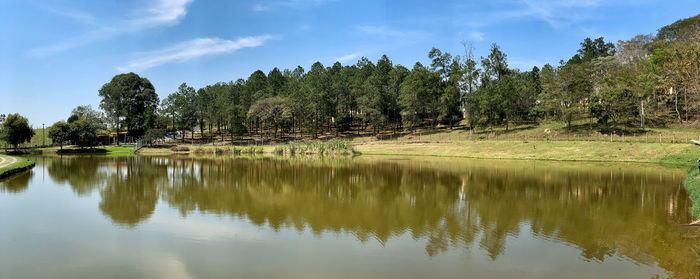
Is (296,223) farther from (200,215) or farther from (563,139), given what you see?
(563,139)

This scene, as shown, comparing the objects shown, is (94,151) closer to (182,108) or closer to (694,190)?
(182,108)

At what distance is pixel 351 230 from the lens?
15273 mm

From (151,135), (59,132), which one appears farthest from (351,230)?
(59,132)

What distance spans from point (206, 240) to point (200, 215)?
4.58 metres

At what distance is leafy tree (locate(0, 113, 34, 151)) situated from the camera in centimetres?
6397

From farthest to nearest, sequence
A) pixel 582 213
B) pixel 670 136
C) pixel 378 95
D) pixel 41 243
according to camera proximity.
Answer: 1. pixel 378 95
2. pixel 670 136
3. pixel 582 213
4. pixel 41 243

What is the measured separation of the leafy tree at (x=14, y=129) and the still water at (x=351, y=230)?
4673cm

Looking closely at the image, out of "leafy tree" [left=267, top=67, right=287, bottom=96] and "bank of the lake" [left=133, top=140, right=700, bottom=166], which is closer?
"bank of the lake" [left=133, top=140, right=700, bottom=166]

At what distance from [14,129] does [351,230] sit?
244 feet

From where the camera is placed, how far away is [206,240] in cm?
1409

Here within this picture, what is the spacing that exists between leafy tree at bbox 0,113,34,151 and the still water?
46.7 m

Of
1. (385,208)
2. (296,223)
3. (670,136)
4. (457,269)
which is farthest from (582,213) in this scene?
(670,136)

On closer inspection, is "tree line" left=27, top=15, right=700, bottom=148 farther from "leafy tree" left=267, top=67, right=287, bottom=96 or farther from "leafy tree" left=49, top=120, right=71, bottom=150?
"leafy tree" left=49, top=120, right=71, bottom=150

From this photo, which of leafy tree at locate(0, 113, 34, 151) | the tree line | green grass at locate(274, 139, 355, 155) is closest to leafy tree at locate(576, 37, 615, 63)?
the tree line
